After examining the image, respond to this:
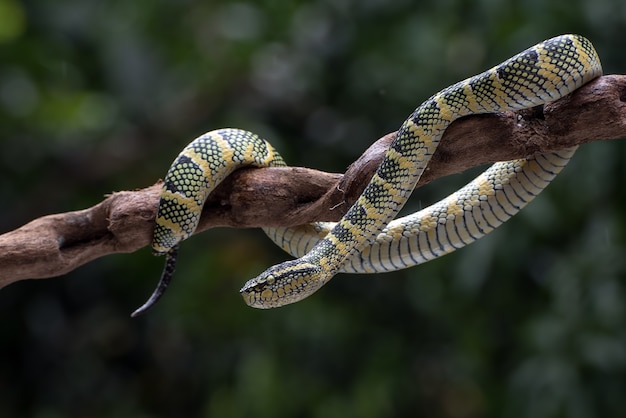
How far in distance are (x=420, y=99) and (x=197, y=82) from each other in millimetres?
1759

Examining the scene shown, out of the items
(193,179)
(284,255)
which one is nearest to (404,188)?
(193,179)

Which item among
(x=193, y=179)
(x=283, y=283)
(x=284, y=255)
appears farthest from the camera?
(x=284, y=255)

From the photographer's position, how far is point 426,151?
1.89 metres

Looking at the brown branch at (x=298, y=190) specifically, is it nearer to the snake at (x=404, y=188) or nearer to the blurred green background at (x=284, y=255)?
the snake at (x=404, y=188)

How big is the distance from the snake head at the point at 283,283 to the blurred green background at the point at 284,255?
5.66ft

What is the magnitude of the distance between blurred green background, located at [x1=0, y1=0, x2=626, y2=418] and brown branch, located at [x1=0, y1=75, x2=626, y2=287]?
4.89ft

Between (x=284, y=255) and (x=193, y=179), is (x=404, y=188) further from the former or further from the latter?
(x=284, y=255)

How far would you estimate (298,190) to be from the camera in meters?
2.10

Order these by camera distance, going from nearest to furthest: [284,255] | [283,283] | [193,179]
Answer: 1. [283,283]
2. [193,179]
3. [284,255]

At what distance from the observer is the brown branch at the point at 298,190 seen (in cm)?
185

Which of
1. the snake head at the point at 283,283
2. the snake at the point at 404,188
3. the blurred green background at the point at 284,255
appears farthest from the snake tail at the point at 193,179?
→ the blurred green background at the point at 284,255

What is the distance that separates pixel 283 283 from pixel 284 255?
2.60 meters

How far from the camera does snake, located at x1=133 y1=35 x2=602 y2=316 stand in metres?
1.78

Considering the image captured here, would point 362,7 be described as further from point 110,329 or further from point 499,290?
point 110,329
